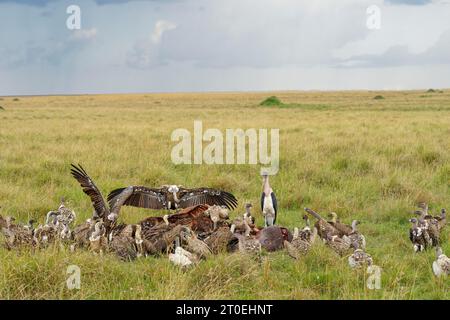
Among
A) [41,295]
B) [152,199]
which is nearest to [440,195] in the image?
[152,199]

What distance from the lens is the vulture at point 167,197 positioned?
8424 mm

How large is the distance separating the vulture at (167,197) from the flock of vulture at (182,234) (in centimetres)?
2

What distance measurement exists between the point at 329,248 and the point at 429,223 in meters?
1.70

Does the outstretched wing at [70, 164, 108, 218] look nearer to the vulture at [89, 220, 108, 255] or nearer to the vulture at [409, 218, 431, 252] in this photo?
the vulture at [89, 220, 108, 255]

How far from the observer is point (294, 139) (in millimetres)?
18672

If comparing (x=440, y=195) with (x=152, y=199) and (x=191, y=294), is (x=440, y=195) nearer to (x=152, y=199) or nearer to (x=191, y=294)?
(x=152, y=199)

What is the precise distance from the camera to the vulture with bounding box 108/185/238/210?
332 inches

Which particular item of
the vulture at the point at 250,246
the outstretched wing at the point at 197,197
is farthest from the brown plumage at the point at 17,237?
the vulture at the point at 250,246

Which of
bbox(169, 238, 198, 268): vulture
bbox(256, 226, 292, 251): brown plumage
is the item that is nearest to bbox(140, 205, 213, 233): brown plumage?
bbox(256, 226, 292, 251): brown plumage

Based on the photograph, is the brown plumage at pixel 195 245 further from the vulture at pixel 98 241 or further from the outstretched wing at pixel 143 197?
the outstretched wing at pixel 143 197

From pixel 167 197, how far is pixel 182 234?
1.50m

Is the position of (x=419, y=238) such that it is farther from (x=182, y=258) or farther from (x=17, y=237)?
(x=17, y=237)

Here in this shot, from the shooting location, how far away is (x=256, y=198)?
11.0 metres
